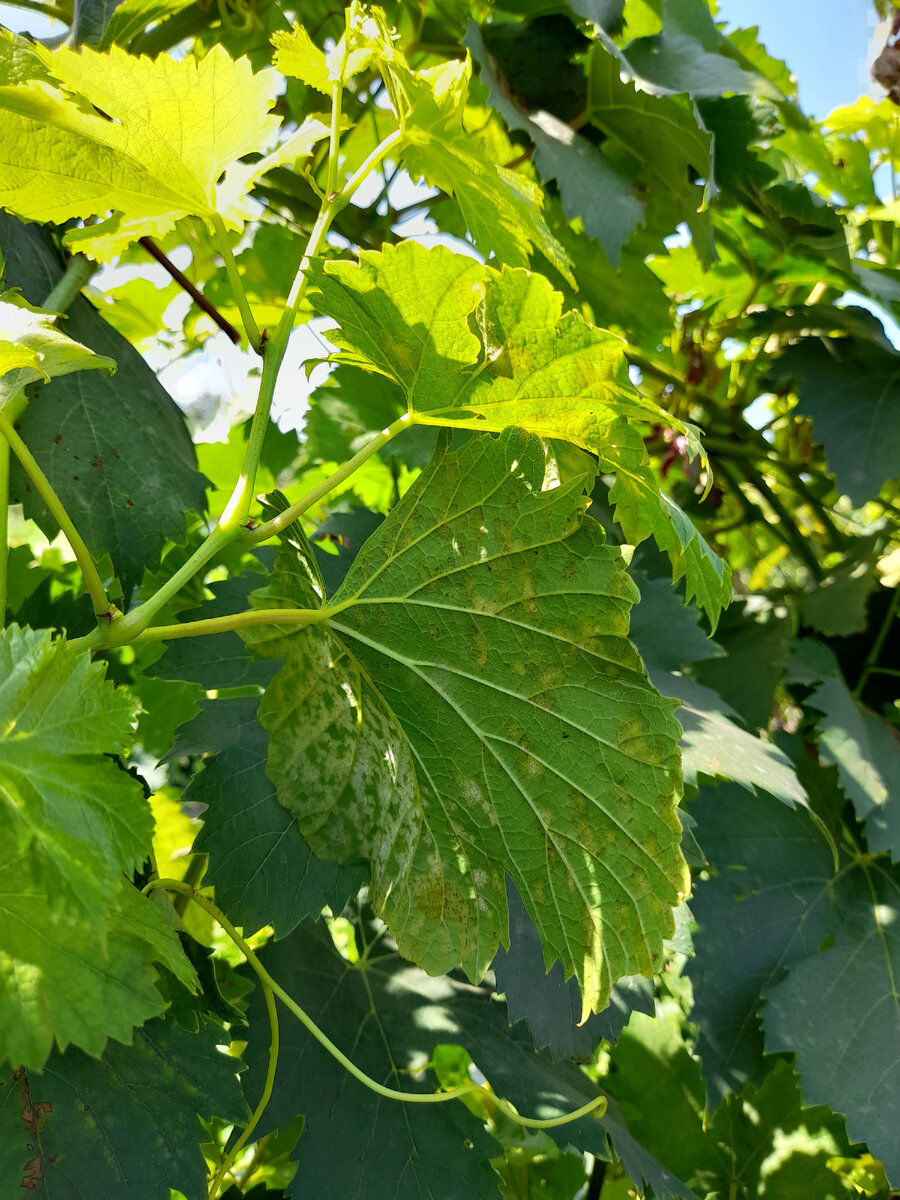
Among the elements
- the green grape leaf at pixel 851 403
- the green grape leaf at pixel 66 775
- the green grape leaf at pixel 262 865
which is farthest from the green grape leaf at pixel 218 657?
the green grape leaf at pixel 851 403

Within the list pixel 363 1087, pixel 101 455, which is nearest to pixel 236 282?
pixel 101 455

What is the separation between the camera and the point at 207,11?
0.91 meters

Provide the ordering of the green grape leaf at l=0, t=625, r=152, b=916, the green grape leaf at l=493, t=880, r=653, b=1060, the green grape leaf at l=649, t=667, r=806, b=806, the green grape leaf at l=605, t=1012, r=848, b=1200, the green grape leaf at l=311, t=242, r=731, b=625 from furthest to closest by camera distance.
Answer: the green grape leaf at l=605, t=1012, r=848, b=1200
the green grape leaf at l=649, t=667, r=806, b=806
the green grape leaf at l=493, t=880, r=653, b=1060
the green grape leaf at l=311, t=242, r=731, b=625
the green grape leaf at l=0, t=625, r=152, b=916

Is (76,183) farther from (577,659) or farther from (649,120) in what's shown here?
(649,120)

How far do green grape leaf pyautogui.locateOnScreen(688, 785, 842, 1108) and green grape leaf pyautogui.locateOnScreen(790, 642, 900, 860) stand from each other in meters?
0.07

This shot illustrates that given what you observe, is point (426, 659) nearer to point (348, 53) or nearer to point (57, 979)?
point (57, 979)

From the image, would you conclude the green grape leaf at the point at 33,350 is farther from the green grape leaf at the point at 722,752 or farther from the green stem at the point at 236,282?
the green grape leaf at the point at 722,752

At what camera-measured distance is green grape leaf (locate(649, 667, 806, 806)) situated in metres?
0.75

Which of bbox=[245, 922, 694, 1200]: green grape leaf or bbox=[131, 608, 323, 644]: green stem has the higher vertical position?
bbox=[131, 608, 323, 644]: green stem

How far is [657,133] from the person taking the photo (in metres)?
0.89

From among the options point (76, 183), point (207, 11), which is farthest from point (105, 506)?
point (207, 11)

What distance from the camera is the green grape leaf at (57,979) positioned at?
0.36 meters

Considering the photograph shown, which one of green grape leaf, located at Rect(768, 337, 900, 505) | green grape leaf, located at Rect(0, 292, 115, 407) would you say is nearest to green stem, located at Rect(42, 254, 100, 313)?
green grape leaf, located at Rect(0, 292, 115, 407)

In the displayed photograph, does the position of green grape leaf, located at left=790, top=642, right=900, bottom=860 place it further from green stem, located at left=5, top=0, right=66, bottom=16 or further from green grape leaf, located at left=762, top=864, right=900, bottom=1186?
green stem, located at left=5, top=0, right=66, bottom=16
